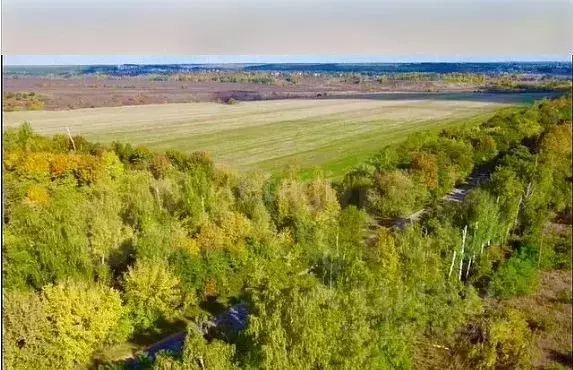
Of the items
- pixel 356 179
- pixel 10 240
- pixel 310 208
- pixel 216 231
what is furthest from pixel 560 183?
pixel 10 240

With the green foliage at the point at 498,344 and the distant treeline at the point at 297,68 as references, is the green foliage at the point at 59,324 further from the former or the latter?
the green foliage at the point at 498,344

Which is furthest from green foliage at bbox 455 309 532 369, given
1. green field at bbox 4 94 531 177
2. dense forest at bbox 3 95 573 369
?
green field at bbox 4 94 531 177

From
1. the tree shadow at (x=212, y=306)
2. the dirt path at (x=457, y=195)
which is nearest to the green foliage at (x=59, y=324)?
the tree shadow at (x=212, y=306)

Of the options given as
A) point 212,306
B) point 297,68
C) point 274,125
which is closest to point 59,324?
point 212,306

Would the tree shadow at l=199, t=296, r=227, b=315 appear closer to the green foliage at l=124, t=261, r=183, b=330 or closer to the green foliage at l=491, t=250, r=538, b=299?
the green foliage at l=124, t=261, r=183, b=330

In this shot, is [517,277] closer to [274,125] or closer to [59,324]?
[274,125]
